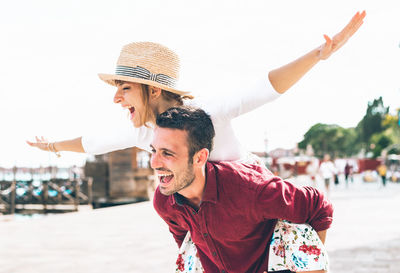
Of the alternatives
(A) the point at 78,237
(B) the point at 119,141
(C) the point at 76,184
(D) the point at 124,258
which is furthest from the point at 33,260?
(C) the point at 76,184

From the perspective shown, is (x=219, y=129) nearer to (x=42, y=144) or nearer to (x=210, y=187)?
(x=210, y=187)

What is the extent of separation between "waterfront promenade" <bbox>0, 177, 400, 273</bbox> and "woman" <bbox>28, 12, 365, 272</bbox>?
3.69 meters

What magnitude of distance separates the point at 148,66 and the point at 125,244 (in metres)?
6.19

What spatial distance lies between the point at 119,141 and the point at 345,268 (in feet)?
13.3

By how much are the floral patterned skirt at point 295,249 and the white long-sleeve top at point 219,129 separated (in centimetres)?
44

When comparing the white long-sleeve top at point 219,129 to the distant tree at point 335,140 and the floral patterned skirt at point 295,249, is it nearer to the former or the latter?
the floral patterned skirt at point 295,249

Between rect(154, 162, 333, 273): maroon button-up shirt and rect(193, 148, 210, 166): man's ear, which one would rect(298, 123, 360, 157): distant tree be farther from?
rect(193, 148, 210, 166): man's ear

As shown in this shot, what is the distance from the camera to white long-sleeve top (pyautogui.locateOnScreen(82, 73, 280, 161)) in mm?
2233

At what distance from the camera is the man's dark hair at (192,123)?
223cm

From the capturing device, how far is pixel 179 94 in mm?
2484

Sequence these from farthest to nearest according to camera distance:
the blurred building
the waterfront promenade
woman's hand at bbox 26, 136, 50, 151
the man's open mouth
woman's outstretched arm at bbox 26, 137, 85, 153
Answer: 1. the blurred building
2. the waterfront promenade
3. woman's hand at bbox 26, 136, 50, 151
4. woman's outstretched arm at bbox 26, 137, 85, 153
5. the man's open mouth

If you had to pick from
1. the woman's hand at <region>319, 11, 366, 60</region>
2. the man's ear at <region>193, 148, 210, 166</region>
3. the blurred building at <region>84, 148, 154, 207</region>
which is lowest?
the blurred building at <region>84, 148, 154, 207</region>

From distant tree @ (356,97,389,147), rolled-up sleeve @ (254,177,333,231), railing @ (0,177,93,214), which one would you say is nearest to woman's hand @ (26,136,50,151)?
rolled-up sleeve @ (254,177,333,231)

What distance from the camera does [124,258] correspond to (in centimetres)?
692
